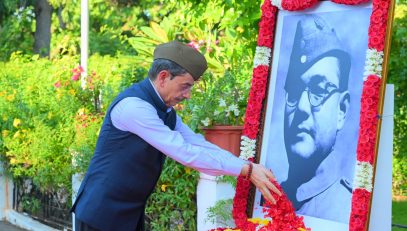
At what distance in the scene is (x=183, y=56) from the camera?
12.5 ft

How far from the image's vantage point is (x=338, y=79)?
412cm

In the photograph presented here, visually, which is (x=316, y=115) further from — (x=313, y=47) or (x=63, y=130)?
(x=63, y=130)

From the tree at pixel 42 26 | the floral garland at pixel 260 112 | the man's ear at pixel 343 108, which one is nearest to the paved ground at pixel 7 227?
the floral garland at pixel 260 112

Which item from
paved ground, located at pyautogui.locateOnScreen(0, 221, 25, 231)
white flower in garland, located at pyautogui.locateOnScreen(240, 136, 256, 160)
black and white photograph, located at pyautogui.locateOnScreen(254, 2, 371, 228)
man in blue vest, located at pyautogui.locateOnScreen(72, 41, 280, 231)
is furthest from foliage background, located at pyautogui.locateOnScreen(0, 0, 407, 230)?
man in blue vest, located at pyautogui.locateOnScreen(72, 41, 280, 231)

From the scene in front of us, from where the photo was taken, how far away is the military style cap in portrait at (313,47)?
4121 millimetres

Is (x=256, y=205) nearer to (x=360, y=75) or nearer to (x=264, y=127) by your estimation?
(x=264, y=127)

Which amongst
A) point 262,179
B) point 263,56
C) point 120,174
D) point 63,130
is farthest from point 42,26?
point 262,179

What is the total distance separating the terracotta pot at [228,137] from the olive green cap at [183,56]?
1.91 m

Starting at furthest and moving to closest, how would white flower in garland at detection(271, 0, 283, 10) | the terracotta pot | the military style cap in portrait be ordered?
the terracotta pot, white flower in garland at detection(271, 0, 283, 10), the military style cap in portrait

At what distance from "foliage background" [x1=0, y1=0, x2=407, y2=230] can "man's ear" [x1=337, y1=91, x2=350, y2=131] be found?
2.04 metres

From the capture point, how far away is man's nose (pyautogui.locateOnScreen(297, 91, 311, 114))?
14.0ft

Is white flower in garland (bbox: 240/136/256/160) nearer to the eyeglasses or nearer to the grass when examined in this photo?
the eyeglasses

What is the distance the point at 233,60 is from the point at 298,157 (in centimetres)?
390

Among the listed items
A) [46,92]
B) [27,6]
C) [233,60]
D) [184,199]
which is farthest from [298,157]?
[27,6]
